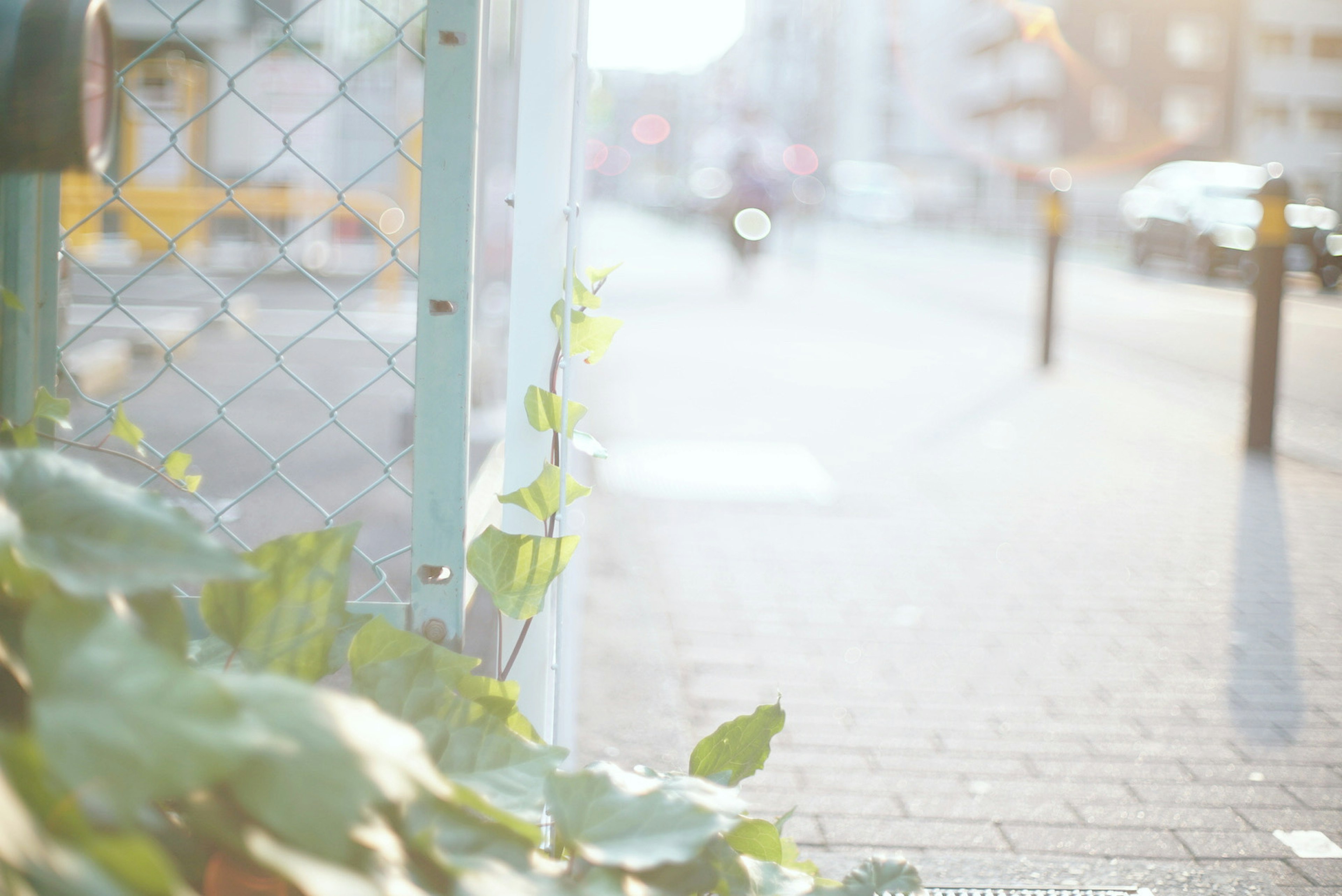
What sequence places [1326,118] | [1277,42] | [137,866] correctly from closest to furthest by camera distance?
1. [137,866]
2. [1326,118]
3. [1277,42]

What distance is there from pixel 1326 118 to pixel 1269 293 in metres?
59.2

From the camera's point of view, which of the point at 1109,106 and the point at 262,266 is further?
the point at 1109,106

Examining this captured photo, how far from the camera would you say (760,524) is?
4.73 m

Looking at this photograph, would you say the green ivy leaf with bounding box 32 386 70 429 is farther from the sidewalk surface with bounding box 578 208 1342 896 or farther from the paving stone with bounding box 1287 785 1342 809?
the paving stone with bounding box 1287 785 1342 809

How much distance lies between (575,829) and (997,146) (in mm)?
70807

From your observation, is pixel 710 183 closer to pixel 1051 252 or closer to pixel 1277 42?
pixel 1051 252

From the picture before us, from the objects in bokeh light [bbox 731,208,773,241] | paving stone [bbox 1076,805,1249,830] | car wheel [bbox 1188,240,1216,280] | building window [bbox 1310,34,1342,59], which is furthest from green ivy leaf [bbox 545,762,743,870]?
building window [bbox 1310,34,1342,59]

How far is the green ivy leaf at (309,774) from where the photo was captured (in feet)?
2.34

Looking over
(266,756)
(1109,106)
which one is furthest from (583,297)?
(1109,106)

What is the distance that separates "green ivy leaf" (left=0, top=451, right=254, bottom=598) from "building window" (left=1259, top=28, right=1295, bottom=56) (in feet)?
214

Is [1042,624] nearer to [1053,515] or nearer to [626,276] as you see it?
[1053,515]

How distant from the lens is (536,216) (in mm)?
1622

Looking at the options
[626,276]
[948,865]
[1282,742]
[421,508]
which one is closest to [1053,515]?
[1282,742]

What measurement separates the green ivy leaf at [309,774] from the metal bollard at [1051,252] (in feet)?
28.9
